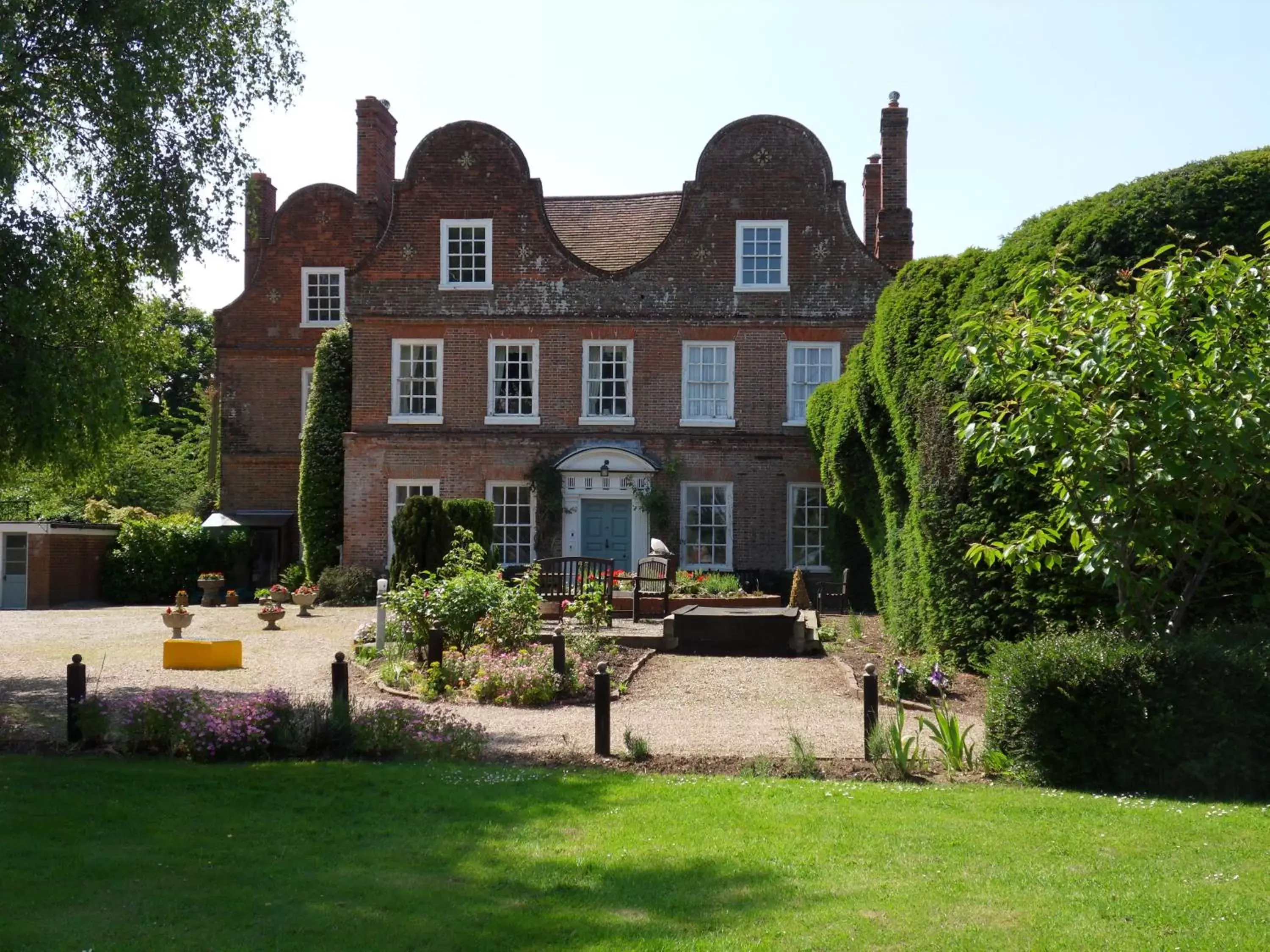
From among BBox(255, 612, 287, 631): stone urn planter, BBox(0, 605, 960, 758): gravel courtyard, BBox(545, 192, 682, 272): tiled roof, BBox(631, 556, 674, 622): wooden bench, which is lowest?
BBox(0, 605, 960, 758): gravel courtyard

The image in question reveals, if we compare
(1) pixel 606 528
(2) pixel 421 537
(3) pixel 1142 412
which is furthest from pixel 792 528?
(3) pixel 1142 412

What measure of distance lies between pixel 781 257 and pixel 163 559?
17.4 m

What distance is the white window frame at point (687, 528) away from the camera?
91.3 feet

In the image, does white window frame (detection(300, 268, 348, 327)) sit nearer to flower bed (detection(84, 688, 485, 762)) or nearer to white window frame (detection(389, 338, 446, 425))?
white window frame (detection(389, 338, 446, 425))

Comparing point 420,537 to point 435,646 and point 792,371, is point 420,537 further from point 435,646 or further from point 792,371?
point 792,371

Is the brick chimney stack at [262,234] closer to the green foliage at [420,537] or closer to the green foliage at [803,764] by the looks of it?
the green foliage at [420,537]

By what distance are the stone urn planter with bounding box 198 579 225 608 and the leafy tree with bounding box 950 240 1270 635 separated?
21.7 m

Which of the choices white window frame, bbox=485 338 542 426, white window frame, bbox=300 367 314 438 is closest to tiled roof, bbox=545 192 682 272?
white window frame, bbox=485 338 542 426

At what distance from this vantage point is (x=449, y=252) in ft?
93.9

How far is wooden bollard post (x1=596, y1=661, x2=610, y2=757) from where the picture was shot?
33.2 feet

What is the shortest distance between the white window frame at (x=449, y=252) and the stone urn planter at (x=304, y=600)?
8.08m

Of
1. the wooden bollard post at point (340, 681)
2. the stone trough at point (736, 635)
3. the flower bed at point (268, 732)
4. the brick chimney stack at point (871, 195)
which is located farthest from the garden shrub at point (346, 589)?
the flower bed at point (268, 732)

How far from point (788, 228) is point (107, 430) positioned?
18.2 metres

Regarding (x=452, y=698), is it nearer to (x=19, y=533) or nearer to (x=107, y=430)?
(x=107, y=430)
